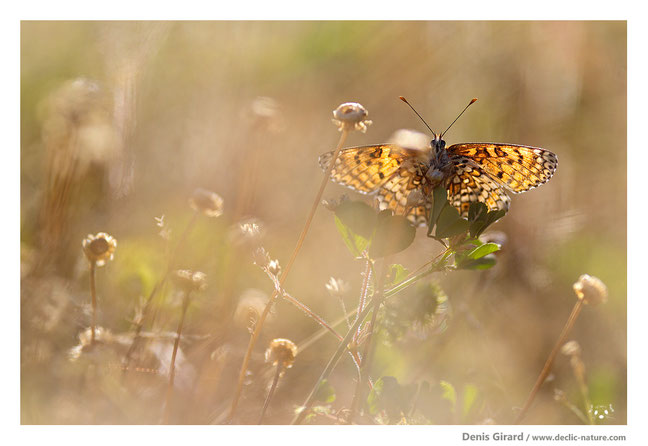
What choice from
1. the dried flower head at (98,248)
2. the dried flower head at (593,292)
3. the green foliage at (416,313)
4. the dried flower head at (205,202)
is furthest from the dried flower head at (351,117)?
the dried flower head at (593,292)

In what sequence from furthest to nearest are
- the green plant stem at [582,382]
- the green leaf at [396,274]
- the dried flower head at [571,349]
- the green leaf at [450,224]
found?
the dried flower head at [571,349] → the green plant stem at [582,382] → the green leaf at [396,274] → the green leaf at [450,224]

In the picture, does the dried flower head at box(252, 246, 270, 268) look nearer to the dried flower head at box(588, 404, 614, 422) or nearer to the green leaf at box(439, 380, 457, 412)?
the green leaf at box(439, 380, 457, 412)

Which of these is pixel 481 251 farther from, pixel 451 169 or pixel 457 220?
pixel 451 169

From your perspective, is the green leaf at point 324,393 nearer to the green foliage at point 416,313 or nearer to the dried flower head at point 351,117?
the green foliage at point 416,313

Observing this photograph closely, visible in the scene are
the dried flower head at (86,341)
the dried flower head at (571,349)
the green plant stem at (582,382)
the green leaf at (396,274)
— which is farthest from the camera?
the dried flower head at (571,349)

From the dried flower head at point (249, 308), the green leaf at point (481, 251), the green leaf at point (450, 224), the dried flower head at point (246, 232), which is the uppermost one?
the green leaf at point (450, 224)
